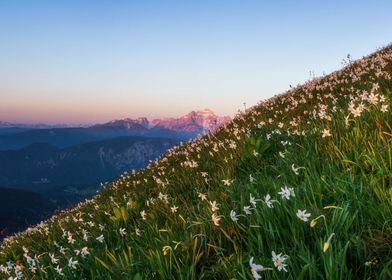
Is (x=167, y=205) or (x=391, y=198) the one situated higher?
(x=391, y=198)

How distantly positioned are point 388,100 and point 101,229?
491cm

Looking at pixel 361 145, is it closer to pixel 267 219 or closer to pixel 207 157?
pixel 267 219

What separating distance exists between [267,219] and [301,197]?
589 mm

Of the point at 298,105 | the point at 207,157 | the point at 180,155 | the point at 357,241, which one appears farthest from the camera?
the point at 180,155

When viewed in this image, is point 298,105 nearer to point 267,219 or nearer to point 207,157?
point 207,157

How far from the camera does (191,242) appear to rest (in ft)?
12.1

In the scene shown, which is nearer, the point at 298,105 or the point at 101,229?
the point at 101,229

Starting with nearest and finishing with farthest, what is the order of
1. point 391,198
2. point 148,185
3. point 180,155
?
point 391,198 < point 148,185 < point 180,155

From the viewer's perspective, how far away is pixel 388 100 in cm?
562

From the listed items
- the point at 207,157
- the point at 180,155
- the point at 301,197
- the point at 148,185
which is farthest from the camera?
the point at 180,155

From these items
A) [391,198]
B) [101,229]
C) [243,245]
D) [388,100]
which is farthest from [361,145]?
[101,229]

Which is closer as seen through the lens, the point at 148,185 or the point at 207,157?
the point at 207,157

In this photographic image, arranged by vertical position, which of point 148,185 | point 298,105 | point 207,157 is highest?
point 298,105

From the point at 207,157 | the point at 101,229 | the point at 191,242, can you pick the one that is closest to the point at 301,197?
the point at 191,242
